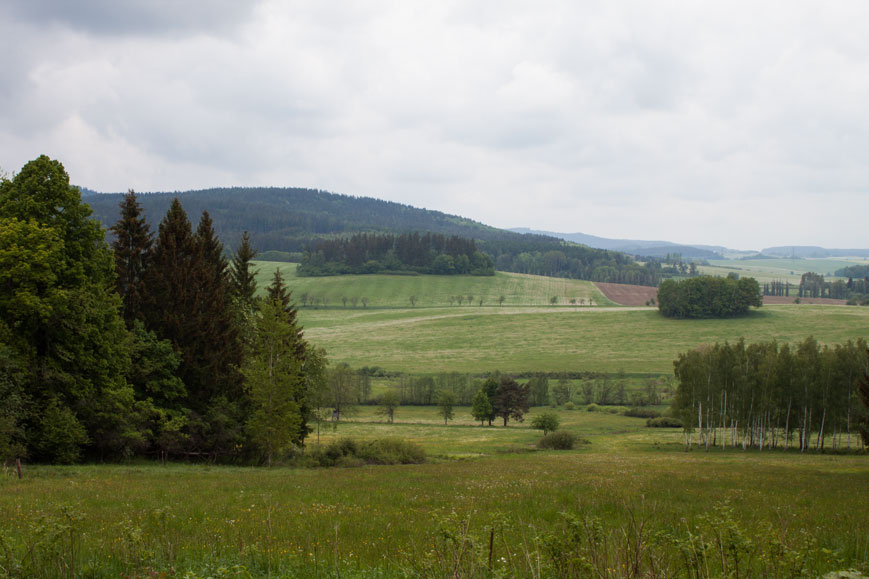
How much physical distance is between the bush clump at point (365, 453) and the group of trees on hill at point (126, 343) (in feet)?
8.18

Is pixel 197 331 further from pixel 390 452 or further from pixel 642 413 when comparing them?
pixel 642 413

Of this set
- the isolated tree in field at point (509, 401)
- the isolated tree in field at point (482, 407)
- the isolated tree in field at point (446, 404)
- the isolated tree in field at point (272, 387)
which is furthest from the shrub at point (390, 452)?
the isolated tree in field at point (446, 404)

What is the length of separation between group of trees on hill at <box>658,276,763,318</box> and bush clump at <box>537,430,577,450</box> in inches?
4805

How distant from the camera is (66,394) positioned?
2692 centimetres

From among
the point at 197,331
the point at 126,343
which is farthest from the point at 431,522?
the point at 197,331

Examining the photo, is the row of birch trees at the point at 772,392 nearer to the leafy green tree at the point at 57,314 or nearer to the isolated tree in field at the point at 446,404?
the isolated tree in field at the point at 446,404

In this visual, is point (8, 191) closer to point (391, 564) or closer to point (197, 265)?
point (197, 265)

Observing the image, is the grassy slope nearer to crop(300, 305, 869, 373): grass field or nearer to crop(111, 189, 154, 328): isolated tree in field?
crop(300, 305, 869, 373): grass field

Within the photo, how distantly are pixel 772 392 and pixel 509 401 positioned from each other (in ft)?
133

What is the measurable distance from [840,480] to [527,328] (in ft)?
461

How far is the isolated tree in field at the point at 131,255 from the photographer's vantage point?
33906 mm

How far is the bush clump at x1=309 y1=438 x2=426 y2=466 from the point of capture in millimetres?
34562

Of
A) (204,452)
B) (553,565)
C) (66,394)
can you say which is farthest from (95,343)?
(553,565)

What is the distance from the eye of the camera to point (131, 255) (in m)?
34.9
